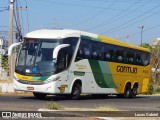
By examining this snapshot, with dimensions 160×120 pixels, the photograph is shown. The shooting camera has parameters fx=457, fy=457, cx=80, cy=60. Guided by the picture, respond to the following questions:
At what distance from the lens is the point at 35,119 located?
43.1 ft

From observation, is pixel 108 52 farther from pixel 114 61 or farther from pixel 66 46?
pixel 66 46

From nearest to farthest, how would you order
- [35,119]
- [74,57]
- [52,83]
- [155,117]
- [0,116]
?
[0,116] → [35,119] → [155,117] → [52,83] → [74,57]

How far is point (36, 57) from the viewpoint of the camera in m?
21.9

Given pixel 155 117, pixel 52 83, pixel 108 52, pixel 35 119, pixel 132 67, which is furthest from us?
pixel 132 67

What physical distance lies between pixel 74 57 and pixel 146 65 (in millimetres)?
10205

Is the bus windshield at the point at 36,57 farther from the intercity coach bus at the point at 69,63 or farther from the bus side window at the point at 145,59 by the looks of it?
the bus side window at the point at 145,59

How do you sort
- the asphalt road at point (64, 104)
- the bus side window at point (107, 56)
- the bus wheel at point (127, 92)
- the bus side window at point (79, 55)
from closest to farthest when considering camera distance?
the asphalt road at point (64, 104) → the bus side window at point (79, 55) → the bus side window at point (107, 56) → the bus wheel at point (127, 92)

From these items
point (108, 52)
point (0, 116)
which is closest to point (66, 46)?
point (108, 52)

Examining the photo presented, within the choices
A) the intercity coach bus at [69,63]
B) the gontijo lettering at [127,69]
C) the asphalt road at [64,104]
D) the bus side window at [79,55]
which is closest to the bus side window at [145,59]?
the gontijo lettering at [127,69]

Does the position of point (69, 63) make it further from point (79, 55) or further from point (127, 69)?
point (127, 69)

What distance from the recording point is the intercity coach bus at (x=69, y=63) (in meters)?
21.7

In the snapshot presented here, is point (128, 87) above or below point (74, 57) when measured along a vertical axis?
below

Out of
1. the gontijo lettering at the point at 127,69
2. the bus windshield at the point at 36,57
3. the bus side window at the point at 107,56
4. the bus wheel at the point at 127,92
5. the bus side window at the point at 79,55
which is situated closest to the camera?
the bus windshield at the point at 36,57

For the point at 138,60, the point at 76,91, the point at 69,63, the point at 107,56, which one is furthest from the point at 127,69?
the point at 69,63
